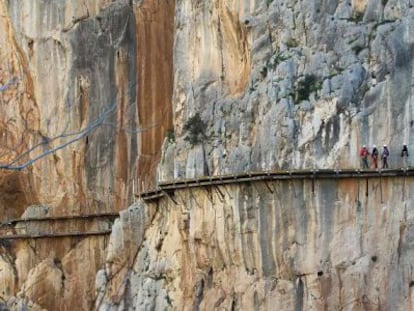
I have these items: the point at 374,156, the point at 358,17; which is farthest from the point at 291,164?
the point at 358,17

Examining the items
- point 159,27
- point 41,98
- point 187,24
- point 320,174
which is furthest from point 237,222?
point 41,98

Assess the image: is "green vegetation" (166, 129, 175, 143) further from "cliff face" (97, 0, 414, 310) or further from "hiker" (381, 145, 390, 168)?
"hiker" (381, 145, 390, 168)

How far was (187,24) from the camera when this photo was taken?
173 ft

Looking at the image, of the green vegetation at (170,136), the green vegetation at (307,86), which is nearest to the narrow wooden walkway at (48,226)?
the green vegetation at (170,136)

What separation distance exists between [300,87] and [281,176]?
3.55m

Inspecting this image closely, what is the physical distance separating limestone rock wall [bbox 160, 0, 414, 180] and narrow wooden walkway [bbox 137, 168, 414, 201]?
769 millimetres

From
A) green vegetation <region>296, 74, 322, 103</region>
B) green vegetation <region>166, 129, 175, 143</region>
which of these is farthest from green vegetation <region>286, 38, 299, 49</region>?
green vegetation <region>166, 129, 175, 143</region>

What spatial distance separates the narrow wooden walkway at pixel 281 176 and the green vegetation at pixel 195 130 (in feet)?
7.30

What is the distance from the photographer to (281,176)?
42969mm

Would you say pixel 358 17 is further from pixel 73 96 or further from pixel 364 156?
pixel 73 96

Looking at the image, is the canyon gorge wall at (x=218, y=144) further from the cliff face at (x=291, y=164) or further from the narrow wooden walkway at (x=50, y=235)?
the narrow wooden walkway at (x=50, y=235)

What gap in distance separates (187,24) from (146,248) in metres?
9.48

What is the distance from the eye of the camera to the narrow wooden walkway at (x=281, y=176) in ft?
136

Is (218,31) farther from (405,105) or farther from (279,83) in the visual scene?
(405,105)
